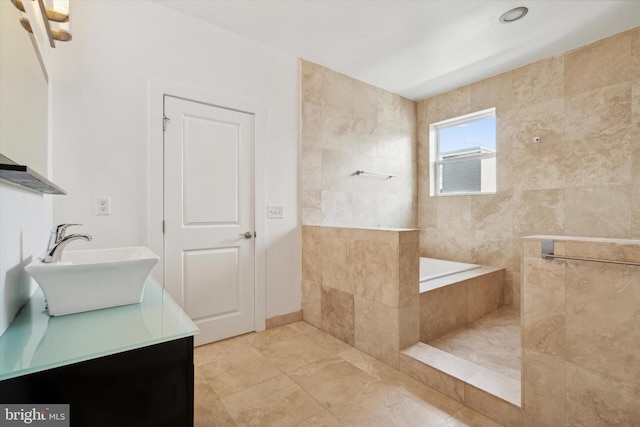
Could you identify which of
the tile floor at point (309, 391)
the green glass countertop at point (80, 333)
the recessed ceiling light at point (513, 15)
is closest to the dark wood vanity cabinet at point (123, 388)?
the green glass countertop at point (80, 333)

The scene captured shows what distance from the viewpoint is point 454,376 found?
1634mm

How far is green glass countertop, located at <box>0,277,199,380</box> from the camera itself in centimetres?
72

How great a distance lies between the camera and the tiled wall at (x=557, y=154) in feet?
8.09

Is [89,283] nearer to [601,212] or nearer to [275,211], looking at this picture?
[275,211]

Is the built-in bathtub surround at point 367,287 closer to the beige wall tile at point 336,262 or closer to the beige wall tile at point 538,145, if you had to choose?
the beige wall tile at point 336,262

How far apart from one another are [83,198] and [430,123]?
3745mm

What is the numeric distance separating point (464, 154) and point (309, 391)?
318 centimetres

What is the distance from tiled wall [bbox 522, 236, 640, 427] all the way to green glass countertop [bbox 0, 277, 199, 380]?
4.75 ft

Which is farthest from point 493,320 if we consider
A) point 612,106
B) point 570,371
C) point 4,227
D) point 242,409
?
point 4,227

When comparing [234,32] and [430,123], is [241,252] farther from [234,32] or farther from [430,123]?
[430,123]

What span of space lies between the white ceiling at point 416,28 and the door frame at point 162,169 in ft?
1.95

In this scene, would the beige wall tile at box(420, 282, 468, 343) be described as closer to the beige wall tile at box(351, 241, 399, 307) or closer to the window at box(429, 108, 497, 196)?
the beige wall tile at box(351, 241, 399, 307)

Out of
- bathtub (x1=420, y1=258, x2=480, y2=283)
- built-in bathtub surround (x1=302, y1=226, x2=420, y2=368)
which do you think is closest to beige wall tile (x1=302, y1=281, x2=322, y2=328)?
built-in bathtub surround (x1=302, y1=226, x2=420, y2=368)

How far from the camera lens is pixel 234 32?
2.42 metres
